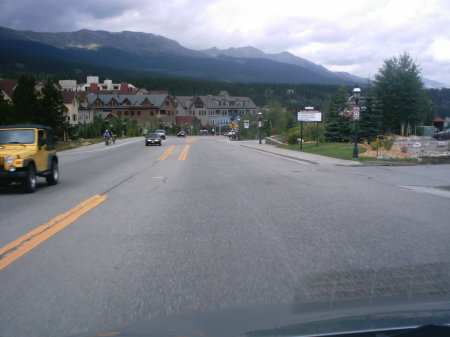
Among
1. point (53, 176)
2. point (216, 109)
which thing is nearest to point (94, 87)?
point (216, 109)

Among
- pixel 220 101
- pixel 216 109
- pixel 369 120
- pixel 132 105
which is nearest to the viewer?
pixel 369 120

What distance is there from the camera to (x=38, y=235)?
8.03 meters

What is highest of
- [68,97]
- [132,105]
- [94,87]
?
[94,87]

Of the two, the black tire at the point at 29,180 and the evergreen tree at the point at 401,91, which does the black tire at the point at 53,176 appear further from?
the evergreen tree at the point at 401,91

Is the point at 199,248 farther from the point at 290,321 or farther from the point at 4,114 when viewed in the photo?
the point at 4,114

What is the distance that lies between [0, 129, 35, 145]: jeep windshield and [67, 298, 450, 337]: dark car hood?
40.1 ft

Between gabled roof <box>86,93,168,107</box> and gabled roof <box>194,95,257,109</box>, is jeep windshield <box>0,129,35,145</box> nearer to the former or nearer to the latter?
gabled roof <box>86,93,168,107</box>

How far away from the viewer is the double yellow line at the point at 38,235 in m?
6.71

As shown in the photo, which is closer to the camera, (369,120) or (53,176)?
(53,176)

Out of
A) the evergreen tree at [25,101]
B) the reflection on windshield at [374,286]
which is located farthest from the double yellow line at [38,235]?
the evergreen tree at [25,101]

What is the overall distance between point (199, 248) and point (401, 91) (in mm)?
50553

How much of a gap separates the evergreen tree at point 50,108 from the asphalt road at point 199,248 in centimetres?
6048

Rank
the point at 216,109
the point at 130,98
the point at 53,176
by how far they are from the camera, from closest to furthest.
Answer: the point at 53,176
the point at 130,98
the point at 216,109

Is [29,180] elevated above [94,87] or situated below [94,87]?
below
